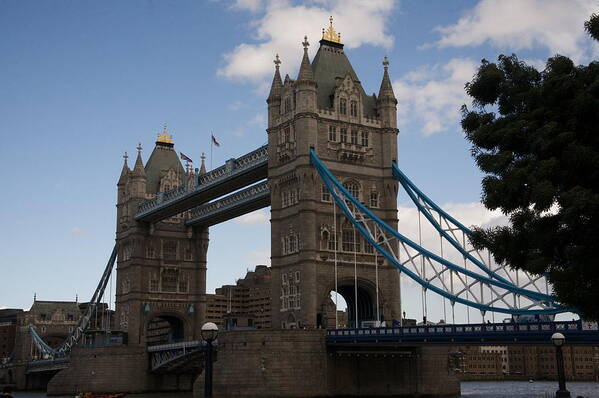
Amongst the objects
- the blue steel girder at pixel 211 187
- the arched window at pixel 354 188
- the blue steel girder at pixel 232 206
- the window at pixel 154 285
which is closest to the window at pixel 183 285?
the window at pixel 154 285

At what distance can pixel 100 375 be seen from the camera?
89.3 m

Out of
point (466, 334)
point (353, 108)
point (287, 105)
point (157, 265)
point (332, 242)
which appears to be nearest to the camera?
point (466, 334)

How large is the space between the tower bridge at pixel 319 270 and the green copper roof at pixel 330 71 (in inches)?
5.1

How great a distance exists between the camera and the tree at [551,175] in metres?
27.0

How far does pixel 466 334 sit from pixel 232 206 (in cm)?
3927

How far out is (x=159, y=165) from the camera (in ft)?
343

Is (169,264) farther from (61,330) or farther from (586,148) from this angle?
(586,148)

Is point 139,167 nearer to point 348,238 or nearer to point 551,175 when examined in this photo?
point 348,238

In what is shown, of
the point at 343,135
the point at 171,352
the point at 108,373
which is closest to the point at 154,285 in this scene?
the point at 108,373

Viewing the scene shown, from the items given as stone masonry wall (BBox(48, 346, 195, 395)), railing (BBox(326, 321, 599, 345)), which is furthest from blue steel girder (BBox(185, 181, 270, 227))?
railing (BBox(326, 321, 599, 345))

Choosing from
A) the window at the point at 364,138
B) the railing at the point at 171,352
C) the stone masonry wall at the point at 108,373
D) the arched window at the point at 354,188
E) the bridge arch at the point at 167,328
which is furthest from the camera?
the bridge arch at the point at 167,328

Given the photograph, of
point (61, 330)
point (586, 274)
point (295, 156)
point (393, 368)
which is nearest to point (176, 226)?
point (295, 156)

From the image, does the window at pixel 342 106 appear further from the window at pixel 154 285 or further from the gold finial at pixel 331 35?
the window at pixel 154 285

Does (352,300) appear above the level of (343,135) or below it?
below
